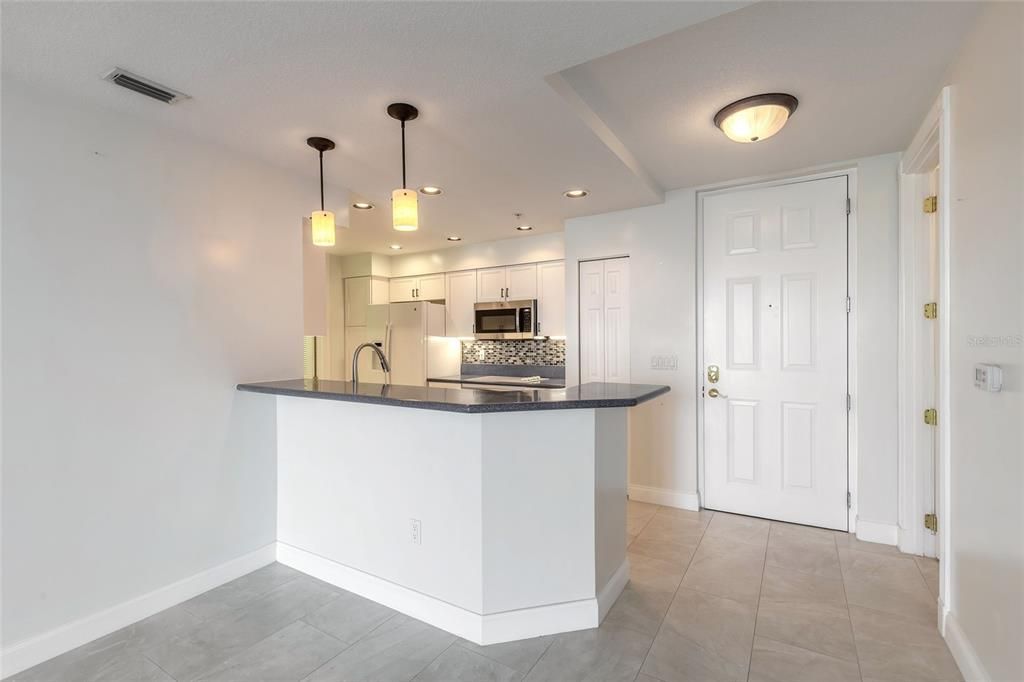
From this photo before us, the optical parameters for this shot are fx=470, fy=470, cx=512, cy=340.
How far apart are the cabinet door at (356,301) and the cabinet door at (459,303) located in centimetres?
101

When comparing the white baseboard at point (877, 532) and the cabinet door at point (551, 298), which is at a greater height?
the cabinet door at point (551, 298)

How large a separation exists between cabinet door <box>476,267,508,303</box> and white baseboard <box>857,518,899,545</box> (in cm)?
336

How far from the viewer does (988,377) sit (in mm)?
1470

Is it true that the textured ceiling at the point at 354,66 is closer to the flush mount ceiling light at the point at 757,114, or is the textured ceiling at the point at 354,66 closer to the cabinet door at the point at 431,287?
the flush mount ceiling light at the point at 757,114

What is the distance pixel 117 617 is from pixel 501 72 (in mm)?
2800

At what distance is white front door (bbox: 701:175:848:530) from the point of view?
3053 mm

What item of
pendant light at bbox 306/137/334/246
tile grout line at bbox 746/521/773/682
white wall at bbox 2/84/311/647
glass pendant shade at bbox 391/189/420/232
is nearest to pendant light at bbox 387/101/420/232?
glass pendant shade at bbox 391/189/420/232

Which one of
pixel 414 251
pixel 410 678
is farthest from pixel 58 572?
pixel 414 251

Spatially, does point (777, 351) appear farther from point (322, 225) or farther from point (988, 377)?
point (322, 225)

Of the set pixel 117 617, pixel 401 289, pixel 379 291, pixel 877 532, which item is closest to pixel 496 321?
pixel 401 289

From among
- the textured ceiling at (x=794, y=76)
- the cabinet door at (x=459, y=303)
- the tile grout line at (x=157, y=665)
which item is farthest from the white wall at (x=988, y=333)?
the cabinet door at (x=459, y=303)

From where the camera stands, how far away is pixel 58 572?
6.24 ft

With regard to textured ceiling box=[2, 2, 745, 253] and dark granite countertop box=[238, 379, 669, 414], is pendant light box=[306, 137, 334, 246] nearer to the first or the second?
textured ceiling box=[2, 2, 745, 253]

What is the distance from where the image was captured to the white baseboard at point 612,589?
2.07 meters
